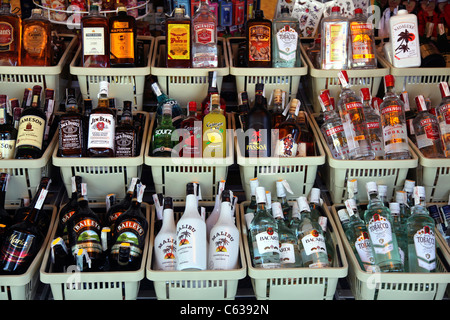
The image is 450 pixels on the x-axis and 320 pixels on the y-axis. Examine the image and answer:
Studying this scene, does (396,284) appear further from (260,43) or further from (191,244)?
(260,43)

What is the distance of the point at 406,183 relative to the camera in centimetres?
202

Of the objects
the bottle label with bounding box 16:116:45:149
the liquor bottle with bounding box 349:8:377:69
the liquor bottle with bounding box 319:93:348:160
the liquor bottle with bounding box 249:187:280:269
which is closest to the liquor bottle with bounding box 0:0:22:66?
the bottle label with bounding box 16:116:45:149

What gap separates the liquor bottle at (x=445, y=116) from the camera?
2.09m

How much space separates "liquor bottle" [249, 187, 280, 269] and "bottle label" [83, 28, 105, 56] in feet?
2.92

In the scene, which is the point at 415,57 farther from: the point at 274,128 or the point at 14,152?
the point at 14,152

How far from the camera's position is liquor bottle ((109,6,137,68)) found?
6.98 ft

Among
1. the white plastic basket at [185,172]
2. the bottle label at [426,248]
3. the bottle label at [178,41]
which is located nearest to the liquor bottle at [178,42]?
the bottle label at [178,41]

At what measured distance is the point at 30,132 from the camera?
6.45 feet

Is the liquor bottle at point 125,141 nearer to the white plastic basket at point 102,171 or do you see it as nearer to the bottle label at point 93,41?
the white plastic basket at point 102,171

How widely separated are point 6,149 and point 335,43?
55.9 inches

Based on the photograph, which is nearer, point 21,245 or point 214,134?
point 21,245

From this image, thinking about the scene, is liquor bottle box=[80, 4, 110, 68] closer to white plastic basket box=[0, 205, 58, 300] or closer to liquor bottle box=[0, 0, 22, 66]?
liquor bottle box=[0, 0, 22, 66]

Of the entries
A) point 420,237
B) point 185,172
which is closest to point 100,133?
point 185,172
